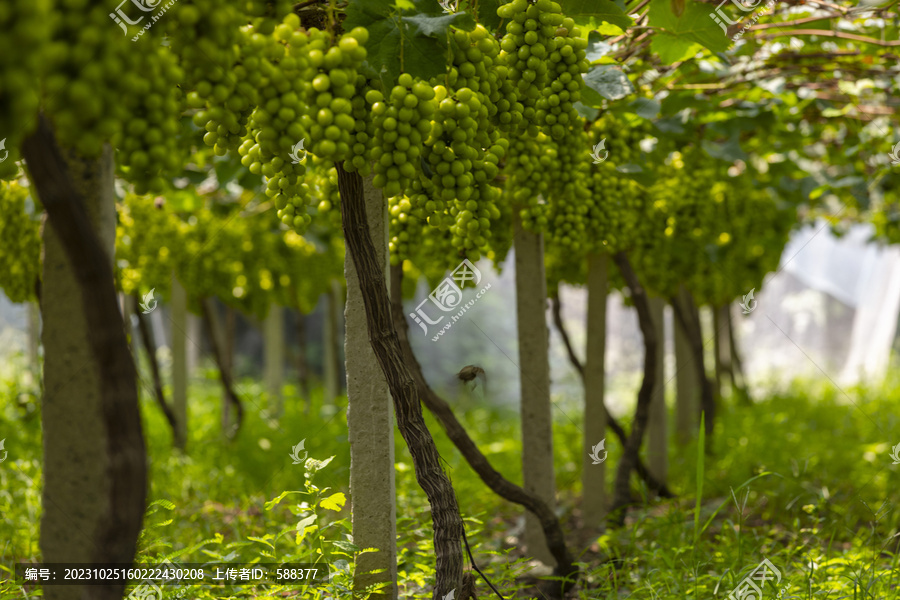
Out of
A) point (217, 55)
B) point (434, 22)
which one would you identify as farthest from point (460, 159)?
point (217, 55)

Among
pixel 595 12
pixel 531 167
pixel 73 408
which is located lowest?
pixel 73 408

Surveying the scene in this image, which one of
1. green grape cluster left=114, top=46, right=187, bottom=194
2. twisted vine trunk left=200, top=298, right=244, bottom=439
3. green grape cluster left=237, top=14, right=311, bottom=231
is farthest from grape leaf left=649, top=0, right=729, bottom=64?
twisted vine trunk left=200, top=298, right=244, bottom=439

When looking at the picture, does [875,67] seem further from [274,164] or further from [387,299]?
[274,164]

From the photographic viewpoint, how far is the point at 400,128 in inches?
42.2

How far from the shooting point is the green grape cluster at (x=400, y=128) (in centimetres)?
107

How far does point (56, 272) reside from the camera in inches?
41.5

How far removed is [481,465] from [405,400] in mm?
618

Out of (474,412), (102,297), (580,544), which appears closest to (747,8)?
(102,297)

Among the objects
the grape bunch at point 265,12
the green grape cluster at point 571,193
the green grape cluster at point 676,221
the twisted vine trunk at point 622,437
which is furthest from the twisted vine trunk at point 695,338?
the grape bunch at point 265,12

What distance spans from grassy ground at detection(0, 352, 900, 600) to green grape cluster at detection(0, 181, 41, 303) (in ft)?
2.91

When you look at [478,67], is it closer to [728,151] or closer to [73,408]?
[73,408]

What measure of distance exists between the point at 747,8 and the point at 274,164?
163 cm

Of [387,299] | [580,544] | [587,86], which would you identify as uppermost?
[587,86]

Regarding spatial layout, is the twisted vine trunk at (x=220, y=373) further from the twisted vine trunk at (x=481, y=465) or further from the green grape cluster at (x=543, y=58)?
the green grape cluster at (x=543, y=58)
